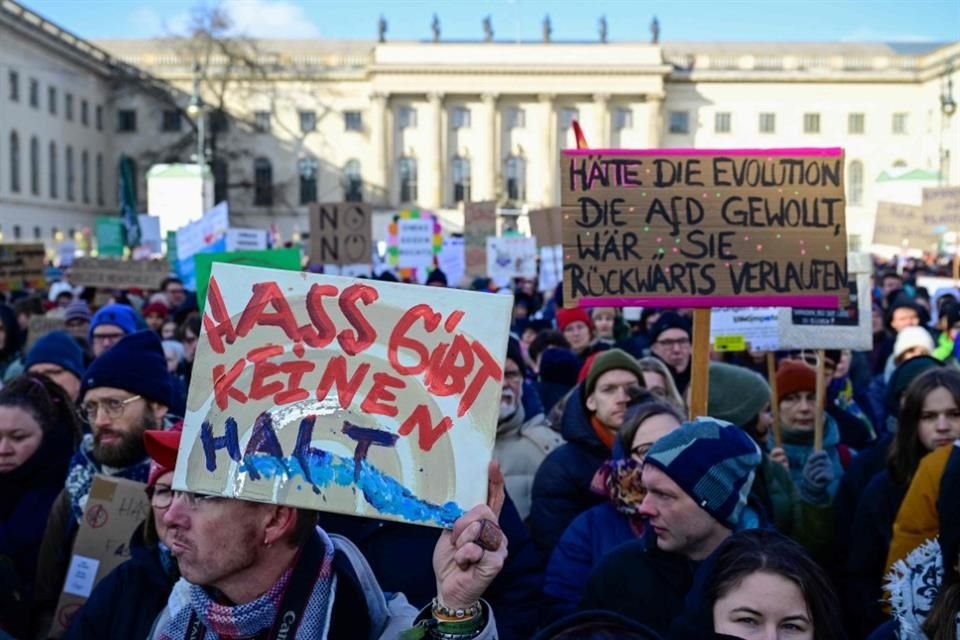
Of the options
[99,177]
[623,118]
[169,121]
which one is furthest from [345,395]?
[169,121]

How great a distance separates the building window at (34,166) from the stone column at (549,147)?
2308 centimetres

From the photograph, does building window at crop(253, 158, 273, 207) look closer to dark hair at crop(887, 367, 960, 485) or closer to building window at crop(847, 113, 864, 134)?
building window at crop(847, 113, 864, 134)

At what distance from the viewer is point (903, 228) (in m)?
12.0

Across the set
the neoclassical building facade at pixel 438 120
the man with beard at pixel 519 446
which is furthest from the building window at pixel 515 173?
the man with beard at pixel 519 446

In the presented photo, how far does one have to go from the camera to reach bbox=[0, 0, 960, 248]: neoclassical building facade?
193ft

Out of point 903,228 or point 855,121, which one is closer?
point 903,228

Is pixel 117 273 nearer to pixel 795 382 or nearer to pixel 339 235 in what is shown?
pixel 339 235

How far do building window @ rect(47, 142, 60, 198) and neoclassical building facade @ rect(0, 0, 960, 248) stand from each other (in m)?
4.10

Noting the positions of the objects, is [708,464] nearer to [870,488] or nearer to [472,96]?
[870,488]

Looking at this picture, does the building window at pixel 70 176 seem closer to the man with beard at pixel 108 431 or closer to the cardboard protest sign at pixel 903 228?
the cardboard protest sign at pixel 903 228

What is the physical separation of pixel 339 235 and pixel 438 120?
48.2 metres

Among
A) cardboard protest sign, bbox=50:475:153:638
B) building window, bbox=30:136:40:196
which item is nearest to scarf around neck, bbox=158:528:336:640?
cardboard protest sign, bbox=50:475:153:638

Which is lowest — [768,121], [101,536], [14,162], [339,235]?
[101,536]

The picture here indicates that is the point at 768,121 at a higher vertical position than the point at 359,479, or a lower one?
higher
